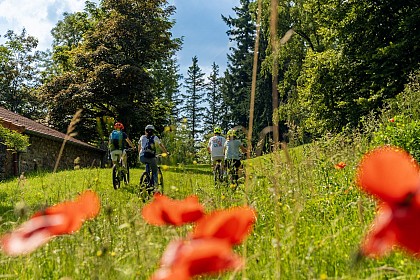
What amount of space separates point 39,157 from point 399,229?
20.0 m

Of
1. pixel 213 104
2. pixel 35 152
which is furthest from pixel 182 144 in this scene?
pixel 213 104

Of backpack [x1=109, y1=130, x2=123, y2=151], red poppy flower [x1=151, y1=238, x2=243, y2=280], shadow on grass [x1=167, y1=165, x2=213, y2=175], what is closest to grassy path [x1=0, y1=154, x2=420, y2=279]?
shadow on grass [x1=167, y1=165, x2=213, y2=175]

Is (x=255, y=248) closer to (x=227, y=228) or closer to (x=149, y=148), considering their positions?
(x=227, y=228)

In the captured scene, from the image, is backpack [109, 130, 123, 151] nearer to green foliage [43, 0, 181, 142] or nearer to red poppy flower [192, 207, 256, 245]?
red poppy flower [192, 207, 256, 245]

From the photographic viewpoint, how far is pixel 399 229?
1.25ft

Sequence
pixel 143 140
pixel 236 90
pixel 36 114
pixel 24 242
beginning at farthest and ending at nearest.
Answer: pixel 236 90, pixel 36 114, pixel 143 140, pixel 24 242

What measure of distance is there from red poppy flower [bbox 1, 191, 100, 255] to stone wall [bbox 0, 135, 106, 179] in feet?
45.7

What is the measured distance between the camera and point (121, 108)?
23266mm

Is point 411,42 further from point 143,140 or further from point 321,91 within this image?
point 143,140

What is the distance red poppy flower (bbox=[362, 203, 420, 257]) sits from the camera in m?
0.38

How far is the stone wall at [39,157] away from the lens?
16.7 meters

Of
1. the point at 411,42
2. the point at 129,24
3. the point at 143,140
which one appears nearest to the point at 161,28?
the point at 129,24

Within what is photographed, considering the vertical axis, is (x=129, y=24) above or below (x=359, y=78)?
above

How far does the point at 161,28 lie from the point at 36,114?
46.8 ft
